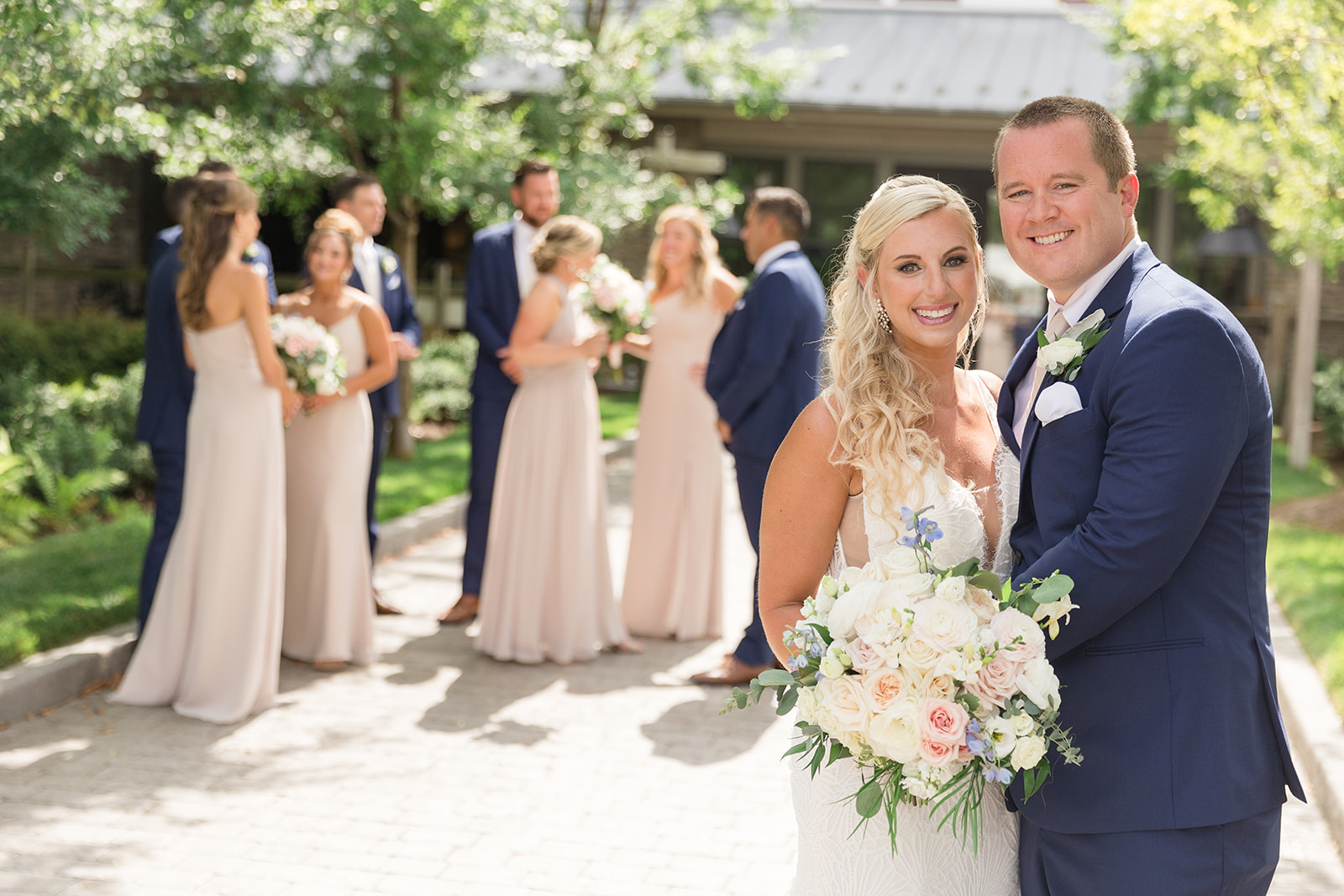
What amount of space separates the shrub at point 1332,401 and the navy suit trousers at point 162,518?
13538 mm

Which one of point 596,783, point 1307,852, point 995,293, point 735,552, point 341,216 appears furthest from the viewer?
point 995,293

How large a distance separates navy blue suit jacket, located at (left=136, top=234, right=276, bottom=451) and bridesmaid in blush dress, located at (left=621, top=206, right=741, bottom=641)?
2486 millimetres

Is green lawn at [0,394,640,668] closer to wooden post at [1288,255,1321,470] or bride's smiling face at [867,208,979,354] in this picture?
bride's smiling face at [867,208,979,354]

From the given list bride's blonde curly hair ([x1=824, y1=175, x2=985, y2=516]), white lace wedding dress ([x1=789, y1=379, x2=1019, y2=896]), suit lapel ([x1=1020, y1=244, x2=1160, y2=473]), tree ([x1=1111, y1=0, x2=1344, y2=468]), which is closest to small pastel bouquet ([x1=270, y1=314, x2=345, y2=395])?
bride's blonde curly hair ([x1=824, y1=175, x2=985, y2=516])

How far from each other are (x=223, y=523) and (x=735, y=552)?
5.36 m

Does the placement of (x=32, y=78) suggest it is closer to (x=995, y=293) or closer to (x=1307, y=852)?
(x=1307, y=852)

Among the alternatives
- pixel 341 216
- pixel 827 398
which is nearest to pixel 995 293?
pixel 341 216

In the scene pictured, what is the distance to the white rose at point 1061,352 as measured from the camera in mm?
2590

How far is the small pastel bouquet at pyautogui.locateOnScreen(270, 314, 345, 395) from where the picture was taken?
273 inches

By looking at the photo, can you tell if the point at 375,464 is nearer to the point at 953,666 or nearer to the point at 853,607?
the point at 853,607

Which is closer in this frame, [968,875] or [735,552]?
[968,875]

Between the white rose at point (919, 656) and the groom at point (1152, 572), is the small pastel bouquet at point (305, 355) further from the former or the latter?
the white rose at point (919, 656)

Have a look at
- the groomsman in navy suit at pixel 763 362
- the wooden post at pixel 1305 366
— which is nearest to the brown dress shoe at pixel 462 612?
the groomsman in navy suit at pixel 763 362

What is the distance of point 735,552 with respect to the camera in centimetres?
1105
